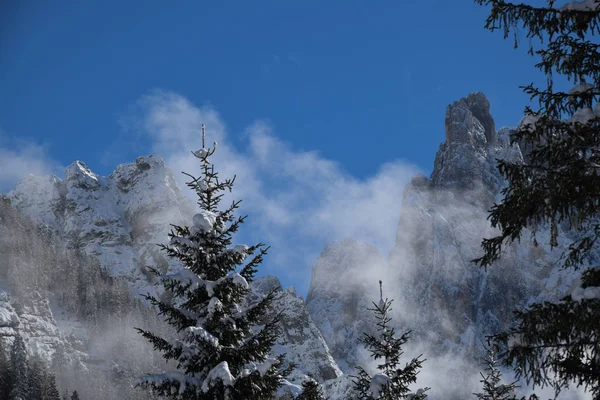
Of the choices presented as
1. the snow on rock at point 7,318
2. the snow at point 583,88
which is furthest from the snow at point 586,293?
the snow on rock at point 7,318

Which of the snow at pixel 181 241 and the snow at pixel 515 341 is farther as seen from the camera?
the snow at pixel 181 241

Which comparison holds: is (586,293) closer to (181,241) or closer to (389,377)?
(181,241)

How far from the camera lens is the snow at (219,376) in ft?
35.0

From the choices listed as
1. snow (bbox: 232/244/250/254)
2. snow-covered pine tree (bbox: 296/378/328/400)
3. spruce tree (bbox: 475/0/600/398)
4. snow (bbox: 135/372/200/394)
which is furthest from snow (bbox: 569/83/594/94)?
snow-covered pine tree (bbox: 296/378/328/400)

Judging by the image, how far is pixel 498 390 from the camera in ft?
75.0

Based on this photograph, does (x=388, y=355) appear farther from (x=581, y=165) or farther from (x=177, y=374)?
(x=581, y=165)

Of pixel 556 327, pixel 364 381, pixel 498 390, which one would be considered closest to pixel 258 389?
pixel 364 381

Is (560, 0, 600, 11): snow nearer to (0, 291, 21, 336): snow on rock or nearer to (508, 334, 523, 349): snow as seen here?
(508, 334, 523, 349): snow

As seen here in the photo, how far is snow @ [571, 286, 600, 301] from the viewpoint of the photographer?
20.9ft

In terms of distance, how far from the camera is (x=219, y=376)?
10766 millimetres

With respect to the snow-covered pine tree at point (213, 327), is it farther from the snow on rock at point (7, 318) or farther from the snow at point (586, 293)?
the snow on rock at point (7, 318)

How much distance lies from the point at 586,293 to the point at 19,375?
96.6 metres

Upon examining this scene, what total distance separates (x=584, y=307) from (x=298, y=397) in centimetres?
1128

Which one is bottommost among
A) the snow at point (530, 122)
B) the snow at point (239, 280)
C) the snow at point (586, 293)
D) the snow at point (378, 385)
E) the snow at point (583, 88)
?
the snow at point (586, 293)
